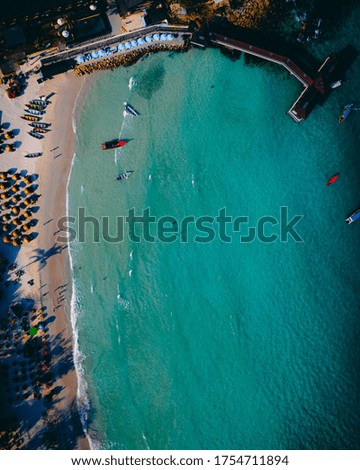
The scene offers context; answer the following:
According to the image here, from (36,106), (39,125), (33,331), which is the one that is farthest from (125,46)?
(33,331)

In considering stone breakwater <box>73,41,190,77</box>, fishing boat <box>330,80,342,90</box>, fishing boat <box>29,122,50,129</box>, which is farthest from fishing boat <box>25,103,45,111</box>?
fishing boat <box>330,80,342,90</box>

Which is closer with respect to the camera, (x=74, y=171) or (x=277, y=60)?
(x=277, y=60)

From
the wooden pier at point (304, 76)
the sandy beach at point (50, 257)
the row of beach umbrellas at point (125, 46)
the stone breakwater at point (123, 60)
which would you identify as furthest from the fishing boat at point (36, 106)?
the wooden pier at point (304, 76)

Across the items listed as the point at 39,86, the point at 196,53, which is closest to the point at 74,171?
the point at 39,86

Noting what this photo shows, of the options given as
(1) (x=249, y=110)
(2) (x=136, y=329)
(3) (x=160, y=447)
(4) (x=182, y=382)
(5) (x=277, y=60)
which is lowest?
(3) (x=160, y=447)

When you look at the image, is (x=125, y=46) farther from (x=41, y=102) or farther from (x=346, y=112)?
(x=346, y=112)

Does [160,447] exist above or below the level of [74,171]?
below

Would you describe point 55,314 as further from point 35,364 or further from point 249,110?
point 249,110
